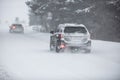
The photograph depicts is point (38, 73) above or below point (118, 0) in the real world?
below

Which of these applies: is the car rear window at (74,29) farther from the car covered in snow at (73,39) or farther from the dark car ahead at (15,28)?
the dark car ahead at (15,28)

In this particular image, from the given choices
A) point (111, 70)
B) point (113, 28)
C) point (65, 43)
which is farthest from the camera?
point (113, 28)

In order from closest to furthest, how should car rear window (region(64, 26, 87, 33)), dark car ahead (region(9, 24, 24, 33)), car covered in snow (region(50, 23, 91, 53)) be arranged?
car covered in snow (region(50, 23, 91, 53)), car rear window (region(64, 26, 87, 33)), dark car ahead (region(9, 24, 24, 33))

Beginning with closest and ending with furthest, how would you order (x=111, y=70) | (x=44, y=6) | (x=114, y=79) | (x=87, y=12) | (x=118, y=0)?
(x=114, y=79) → (x=111, y=70) → (x=118, y=0) → (x=87, y=12) → (x=44, y=6)

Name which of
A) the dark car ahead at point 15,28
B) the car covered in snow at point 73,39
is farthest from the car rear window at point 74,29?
the dark car ahead at point 15,28

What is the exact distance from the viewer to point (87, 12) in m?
46.1

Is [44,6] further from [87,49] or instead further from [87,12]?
[87,49]

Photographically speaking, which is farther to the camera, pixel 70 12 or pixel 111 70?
pixel 70 12

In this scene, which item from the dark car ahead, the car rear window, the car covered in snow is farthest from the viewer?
the dark car ahead

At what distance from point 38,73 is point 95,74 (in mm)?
1814

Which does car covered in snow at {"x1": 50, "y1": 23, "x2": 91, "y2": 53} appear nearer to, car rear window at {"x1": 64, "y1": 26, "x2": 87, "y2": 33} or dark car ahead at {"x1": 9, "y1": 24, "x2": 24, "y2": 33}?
car rear window at {"x1": 64, "y1": 26, "x2": 87, "y2": 33}

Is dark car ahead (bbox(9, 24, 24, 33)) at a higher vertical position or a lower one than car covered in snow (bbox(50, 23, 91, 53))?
lower

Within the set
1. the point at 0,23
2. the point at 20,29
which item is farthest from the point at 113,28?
the point at 0,23

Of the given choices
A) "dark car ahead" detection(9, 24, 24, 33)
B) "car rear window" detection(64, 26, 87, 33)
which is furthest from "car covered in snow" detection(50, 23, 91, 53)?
"dark car ahead" detection(9, 24, 24, 33)
